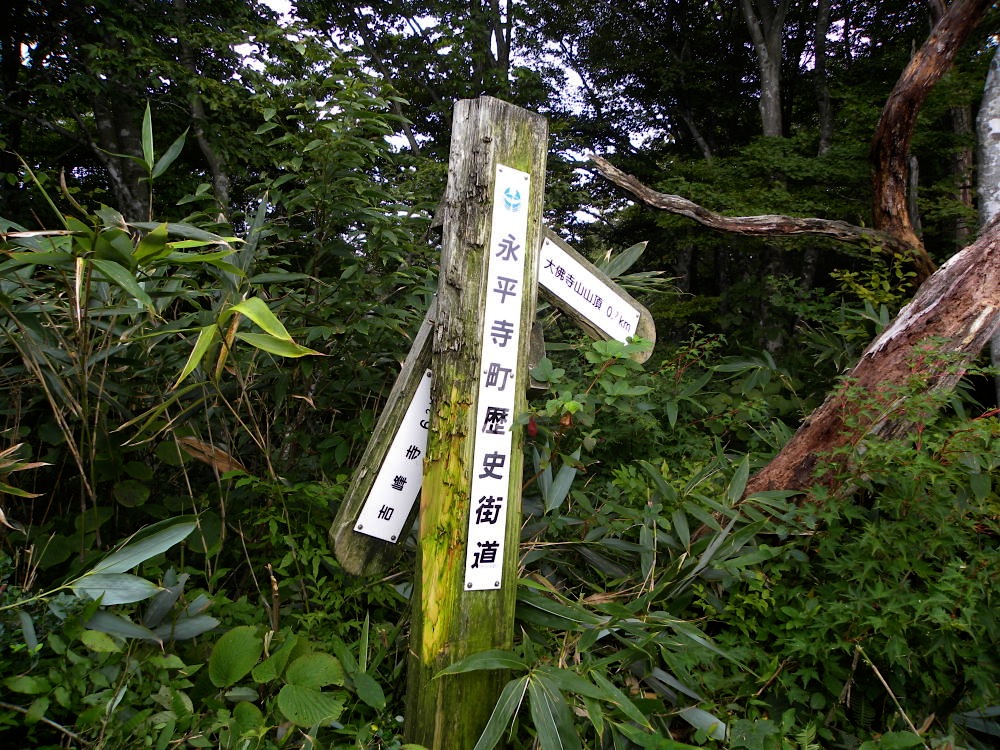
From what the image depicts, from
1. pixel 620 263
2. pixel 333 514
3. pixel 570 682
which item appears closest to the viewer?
pixel 570 682

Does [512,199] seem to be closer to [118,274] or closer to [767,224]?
[118,274]

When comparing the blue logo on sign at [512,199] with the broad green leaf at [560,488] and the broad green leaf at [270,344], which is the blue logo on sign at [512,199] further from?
the broad green leaf at [560,488]

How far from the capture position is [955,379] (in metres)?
2.43

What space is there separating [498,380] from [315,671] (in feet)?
2.78

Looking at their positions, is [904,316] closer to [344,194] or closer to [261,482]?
[344,194]

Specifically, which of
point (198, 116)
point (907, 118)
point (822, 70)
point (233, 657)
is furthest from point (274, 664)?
point (822, 70)

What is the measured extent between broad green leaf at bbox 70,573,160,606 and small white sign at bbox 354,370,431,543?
1.59 feet

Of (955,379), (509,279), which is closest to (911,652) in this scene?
(955,379)

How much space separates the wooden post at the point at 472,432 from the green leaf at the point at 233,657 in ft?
1.26

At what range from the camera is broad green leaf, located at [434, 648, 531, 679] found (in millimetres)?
1441

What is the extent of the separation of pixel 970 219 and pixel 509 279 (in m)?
4.33

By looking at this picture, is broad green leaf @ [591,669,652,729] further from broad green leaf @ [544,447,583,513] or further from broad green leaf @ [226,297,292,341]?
broad green leaf @ [226,297,292,341]

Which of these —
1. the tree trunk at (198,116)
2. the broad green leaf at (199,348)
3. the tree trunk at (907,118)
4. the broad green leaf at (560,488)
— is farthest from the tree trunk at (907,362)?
the tree trunk at (198,116)

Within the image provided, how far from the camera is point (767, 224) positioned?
3814 mm
